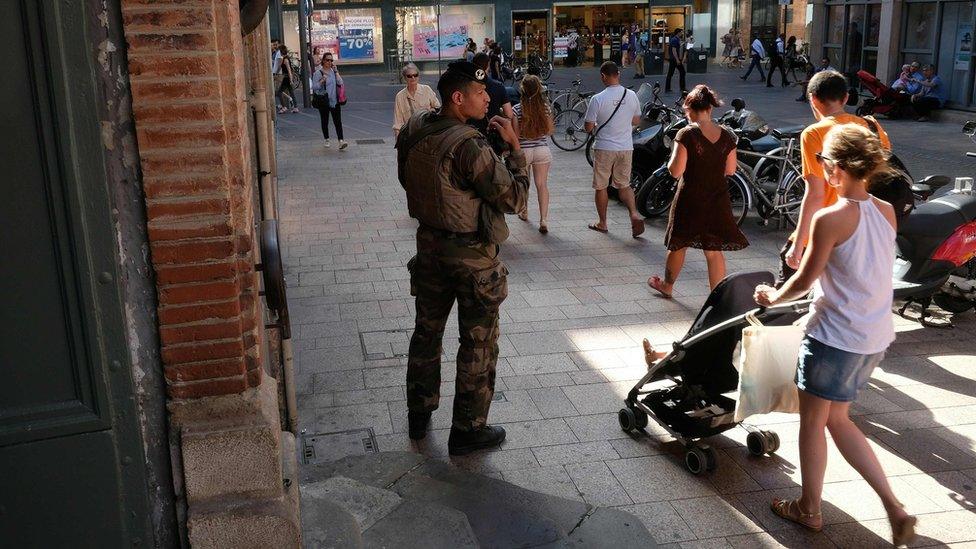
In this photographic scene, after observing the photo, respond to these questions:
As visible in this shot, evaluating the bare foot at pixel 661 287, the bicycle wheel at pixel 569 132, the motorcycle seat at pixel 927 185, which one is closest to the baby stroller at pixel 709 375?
the bare foot at pixel 661 287

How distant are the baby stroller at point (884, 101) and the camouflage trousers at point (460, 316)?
1658cm

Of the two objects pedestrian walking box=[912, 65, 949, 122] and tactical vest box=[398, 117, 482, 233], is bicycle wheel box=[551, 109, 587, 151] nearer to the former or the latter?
pedestrian walking box=[912, 65, 949, 122]

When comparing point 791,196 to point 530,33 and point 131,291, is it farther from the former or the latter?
point 530,33

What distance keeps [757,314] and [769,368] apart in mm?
262

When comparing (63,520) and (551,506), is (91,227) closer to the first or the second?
(63,520)

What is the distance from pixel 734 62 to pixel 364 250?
31370mm

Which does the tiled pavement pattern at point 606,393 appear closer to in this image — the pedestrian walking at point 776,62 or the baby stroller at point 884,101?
the baby stroller at point 884,101

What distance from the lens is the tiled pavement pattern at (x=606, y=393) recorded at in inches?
175

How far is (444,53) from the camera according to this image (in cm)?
4012

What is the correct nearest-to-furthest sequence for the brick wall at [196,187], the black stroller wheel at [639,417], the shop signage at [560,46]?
1. the brick wall at [196,187]
2. the black stroller wheel at [639,417]
3. the shop signage at [560,46]

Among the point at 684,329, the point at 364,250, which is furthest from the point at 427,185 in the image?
the point at 364,250

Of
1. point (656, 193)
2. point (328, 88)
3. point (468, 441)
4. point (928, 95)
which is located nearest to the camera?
point (468, 441)

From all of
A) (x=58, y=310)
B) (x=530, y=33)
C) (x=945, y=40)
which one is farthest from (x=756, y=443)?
(x=530, y=33)

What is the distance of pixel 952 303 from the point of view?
23.2ft
